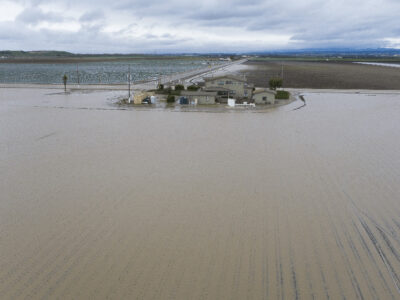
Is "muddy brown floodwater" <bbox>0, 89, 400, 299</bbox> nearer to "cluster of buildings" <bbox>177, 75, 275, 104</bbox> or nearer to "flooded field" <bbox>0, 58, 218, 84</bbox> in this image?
"cluster of buildings" <bbox>177, 75, 275, 104</bbox>

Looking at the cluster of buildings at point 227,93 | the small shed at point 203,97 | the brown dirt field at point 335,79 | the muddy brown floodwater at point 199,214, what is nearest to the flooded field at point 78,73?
the brown dirt field at point 335,79

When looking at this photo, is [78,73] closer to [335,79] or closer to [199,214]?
[335,79]

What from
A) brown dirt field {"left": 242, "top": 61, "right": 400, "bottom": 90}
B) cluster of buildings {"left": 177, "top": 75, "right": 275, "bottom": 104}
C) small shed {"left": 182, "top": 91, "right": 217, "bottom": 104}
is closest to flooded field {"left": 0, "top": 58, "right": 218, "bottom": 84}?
brown dirt field {"left": 242, "top": 61, "right": 400, "bottom": 90}

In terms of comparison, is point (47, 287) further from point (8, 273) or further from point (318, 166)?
point (318, 166)

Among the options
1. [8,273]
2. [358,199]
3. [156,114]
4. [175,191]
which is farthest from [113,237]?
[156,114]

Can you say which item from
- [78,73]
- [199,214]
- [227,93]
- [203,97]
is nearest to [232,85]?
[227,93]
